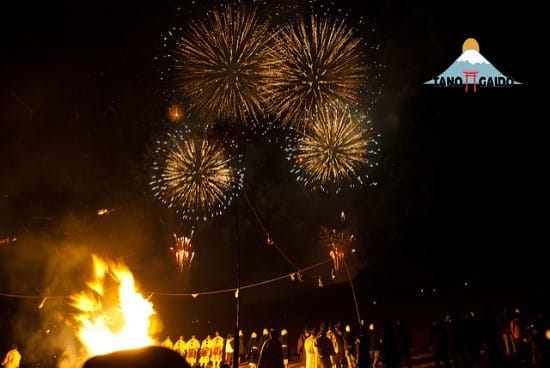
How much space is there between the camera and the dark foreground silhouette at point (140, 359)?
3346mm

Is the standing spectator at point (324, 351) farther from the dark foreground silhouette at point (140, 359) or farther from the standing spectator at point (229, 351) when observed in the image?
the standing spectator at point (229, 351)

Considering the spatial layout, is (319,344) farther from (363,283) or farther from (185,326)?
(185,326)

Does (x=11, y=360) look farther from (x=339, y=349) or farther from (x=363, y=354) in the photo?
(x=363, y=354)

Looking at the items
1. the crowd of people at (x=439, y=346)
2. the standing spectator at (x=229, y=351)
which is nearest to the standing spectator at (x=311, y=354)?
the crowd of people at (x=439, y=346)

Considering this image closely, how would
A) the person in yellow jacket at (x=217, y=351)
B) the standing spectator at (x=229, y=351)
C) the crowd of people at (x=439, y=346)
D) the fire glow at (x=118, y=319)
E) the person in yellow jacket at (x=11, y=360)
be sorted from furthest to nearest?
the standing spectator at (x=229, y=351) < the person in yellow jacket at (x=217, y=351) < the person in yellow jacket at (x=11, y=360) < the fire glow at (x=118, y=319) < the crowd of people at (x=439, y=346)

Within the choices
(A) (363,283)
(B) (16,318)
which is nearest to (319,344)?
(B) (16,318)

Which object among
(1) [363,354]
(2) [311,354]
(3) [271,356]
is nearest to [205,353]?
(2) [311,354]

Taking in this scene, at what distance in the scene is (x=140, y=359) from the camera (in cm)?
337

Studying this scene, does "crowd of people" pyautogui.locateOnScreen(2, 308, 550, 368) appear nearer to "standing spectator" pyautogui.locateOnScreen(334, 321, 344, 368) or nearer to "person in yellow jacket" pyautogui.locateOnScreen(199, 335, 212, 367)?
"standing spectator" pyautogui.locateOnScreen(334, 321, 344, 368)

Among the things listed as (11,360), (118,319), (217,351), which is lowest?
(11,360)

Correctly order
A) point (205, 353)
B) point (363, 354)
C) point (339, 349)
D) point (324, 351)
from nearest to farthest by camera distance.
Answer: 1. point (363, 354)
2. point (324, 351)
3. point (339, 349)
4. point (205, 353)

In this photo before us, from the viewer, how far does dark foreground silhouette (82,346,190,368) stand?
3.35 meters

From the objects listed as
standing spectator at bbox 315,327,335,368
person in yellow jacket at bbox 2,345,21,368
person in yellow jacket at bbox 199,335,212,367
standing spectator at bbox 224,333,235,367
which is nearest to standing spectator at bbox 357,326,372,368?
standing spectator at bbox 315,327,335,368

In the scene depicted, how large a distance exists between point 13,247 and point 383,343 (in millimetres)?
20015
